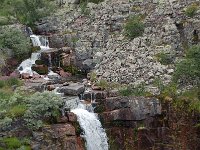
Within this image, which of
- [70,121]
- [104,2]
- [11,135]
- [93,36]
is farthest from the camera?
[104,2]

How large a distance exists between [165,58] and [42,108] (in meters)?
11.2

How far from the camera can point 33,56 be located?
4134 centimetres

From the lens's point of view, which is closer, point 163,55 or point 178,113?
point 178,113

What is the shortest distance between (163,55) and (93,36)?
7.56m

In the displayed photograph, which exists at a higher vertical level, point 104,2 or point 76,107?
point 104,2

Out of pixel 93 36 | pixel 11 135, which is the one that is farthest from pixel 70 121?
pixel 93 36

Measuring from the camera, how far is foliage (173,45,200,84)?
33281 millimetres

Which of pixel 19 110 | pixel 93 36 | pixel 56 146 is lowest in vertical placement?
pixel 56 146

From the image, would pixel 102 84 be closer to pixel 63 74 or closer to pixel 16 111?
pixel 63 74

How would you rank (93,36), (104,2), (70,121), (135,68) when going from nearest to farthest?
(70,121)
(135,68)
(93,36)
(104,2)

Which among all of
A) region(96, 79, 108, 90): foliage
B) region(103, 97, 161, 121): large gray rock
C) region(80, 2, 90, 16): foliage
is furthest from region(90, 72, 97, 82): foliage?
region(80, 2, 90, 16): foliage

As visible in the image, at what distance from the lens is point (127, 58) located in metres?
37.9

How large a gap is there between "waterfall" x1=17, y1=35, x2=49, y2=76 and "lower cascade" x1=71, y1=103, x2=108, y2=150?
29.3 feet

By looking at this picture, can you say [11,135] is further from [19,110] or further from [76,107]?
[76,107]
